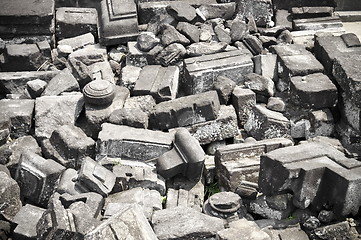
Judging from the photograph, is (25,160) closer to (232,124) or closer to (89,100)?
(89,100)

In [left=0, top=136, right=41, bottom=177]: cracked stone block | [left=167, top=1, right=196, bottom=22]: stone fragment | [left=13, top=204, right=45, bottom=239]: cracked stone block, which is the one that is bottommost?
[left=13, top=204, right=45, bottom=239]: cracked stone block

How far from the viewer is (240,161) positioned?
675cm

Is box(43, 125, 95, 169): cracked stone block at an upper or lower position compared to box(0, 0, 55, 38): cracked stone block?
lower

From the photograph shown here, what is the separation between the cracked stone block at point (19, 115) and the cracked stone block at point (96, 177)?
4.35 ft

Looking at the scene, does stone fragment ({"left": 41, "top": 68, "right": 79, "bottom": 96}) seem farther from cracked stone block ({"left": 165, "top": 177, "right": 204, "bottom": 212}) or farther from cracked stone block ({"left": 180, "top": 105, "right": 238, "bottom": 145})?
cracked stone block ({"left": 165, "top": 177, "right": 204, "bottom": 212})

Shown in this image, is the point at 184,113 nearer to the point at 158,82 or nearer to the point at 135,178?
the point at 158,82

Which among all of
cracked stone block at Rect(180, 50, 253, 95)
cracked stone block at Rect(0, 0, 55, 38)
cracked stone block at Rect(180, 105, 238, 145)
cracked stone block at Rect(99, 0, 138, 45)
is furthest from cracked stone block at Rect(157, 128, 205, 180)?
cracked stone block at Rect(0, 0, 55, 38)

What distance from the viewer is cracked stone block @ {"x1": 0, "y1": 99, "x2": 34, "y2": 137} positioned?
7.20 meters

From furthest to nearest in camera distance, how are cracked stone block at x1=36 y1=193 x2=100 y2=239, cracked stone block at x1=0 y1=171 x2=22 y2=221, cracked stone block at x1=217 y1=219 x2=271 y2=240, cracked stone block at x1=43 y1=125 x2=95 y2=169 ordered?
cracked stone block at x1=43 y1=125 x2=95 y2=169 → cracked stone block at x1=0 y1=171 x2=22 y2=221 → cracked stone block at x1=217 y1=219 x2=271 y2=240 → cracked stone block at x1=36 y1=193 x2=100 y2=239

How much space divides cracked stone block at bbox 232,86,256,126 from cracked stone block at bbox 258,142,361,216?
4.91ft

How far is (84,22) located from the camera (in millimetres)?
9195

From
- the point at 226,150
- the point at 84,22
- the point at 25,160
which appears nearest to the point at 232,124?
the point at 226,150

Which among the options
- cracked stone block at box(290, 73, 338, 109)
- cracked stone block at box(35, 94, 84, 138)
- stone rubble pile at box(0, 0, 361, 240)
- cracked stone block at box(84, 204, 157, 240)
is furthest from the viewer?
cracked stone block at box(290, 73, 338, 109)

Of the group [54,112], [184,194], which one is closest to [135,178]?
[184,194]
